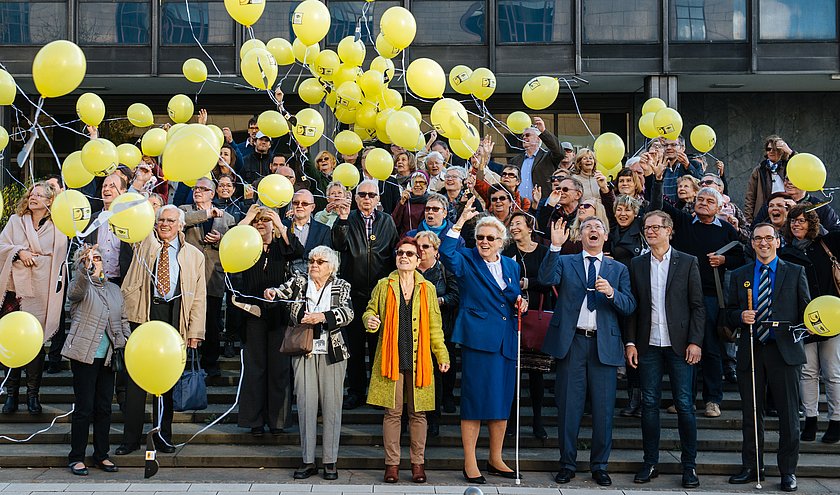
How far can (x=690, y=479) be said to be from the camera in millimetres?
8477

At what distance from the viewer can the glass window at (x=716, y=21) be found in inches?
631

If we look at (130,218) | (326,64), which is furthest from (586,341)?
(130,218)

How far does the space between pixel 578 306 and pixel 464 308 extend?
37.3 inches

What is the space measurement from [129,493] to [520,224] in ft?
13.2

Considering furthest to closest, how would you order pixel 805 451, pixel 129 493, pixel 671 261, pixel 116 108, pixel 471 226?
pixel 116 108
pixel 471 226
pixel 805 451
pixel 671 261
pixel 129 493

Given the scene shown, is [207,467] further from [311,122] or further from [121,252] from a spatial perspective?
[311,122]

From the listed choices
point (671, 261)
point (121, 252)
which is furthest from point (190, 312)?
point (671, 261)

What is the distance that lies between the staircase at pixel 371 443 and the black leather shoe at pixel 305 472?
300 millimetres

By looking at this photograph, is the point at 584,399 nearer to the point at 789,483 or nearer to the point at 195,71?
the point at 789,483

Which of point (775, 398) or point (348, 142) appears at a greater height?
point (348, 142)

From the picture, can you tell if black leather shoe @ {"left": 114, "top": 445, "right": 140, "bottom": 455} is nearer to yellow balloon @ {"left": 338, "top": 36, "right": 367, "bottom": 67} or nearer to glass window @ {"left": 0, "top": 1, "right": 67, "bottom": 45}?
yellow balloon @ {"left": 338, "top": 36, "right": 367, "bottom": 67}

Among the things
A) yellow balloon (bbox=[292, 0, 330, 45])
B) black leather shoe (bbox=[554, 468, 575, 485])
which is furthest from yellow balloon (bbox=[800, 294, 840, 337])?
yellow balloon (bbox=[292, 0, 330, 45])

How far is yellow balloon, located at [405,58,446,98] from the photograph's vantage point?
9.20 meters

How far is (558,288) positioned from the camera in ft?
29.0
